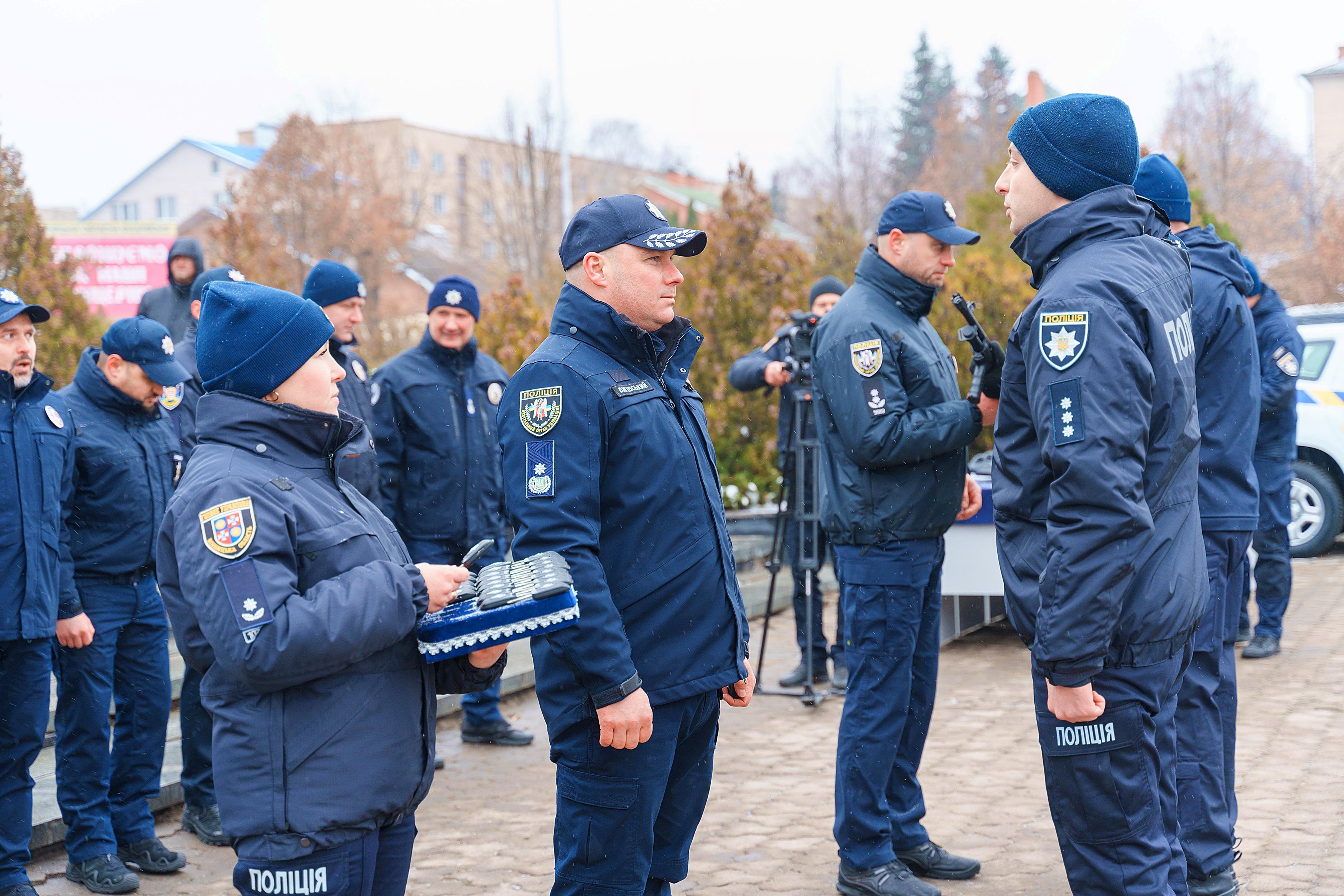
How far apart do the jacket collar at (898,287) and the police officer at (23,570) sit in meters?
3.01

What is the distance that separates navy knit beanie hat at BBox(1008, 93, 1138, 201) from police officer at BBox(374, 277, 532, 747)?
A: 3560 mm

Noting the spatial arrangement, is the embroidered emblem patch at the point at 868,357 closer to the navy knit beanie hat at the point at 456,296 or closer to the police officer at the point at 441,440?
the police officer at the point at 441,440

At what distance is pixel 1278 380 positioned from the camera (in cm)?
694

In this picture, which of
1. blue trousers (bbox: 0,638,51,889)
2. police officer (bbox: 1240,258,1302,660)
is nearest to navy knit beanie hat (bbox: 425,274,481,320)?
blue trousers (bbox: 0,638,51,889)

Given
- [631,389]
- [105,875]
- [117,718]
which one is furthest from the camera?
[117,718]

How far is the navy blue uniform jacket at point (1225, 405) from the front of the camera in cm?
391

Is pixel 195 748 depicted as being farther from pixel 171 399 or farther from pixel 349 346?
pixel 349 346

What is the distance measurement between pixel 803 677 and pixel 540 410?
4.85 metres

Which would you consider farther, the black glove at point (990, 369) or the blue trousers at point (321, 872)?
the black glove at point (990, 369)

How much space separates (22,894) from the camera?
407 cm

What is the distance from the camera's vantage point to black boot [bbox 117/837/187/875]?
14.9 feet

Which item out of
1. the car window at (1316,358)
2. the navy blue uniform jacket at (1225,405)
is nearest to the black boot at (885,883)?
the navy blue uniform jacket at (1225,405)

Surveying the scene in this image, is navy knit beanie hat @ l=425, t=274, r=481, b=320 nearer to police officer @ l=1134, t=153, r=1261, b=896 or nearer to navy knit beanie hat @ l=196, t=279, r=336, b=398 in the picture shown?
police officer @ l=1134, t=153, r=1261, b=896

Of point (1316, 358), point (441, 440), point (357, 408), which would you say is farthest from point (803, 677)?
point (1316, 358)
